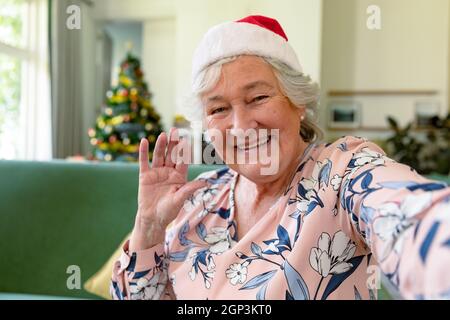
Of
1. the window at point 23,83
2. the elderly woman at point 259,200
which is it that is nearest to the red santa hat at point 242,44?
the elderly woman at point 259,200

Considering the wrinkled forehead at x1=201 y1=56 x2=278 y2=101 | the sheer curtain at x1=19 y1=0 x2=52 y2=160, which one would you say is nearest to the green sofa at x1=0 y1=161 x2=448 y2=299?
the wrinkled forehead at x1=201 y1=56 x2=278 y2=101

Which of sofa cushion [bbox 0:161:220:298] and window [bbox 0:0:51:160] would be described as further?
window [bbox 0:0:51:160]

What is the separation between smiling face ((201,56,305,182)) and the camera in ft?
1.73

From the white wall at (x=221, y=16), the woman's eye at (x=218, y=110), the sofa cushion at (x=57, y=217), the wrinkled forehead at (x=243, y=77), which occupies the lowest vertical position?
the sofa cushion at (x=57, y=217)

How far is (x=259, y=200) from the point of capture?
0.61 m

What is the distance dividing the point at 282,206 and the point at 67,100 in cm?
150

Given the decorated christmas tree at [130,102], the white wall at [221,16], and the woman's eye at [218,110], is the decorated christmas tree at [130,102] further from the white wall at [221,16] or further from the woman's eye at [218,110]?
the woman's eye at [218,110]

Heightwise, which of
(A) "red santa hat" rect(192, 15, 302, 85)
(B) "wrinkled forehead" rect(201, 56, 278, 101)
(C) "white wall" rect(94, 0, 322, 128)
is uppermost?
Result: (C) "white wall" rect(94, 0, 322, 128)

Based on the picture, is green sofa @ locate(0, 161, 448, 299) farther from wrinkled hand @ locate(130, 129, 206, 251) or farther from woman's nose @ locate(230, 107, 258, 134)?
woman's nose @ locate(230, 107, 258, 134)

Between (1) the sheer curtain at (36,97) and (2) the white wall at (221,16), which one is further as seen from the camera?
(1) the sheer curtain at (36,97)

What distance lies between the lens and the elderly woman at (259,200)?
18.7 inches

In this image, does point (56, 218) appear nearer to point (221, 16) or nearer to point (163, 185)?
point (163, 185)

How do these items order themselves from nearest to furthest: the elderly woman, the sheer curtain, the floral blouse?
the floral blouse < the elderly woman < the sheer curtain

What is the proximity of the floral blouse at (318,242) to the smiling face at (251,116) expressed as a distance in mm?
43
